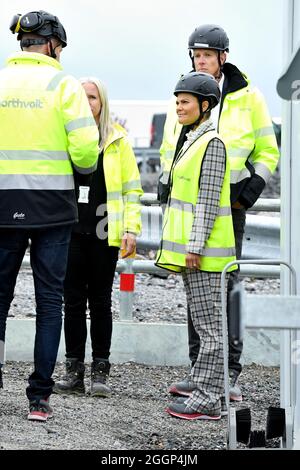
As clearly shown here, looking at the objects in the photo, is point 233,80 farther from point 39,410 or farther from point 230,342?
point 39,410

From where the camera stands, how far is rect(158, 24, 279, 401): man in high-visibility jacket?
25.3ft

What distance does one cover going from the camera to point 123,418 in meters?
7.21

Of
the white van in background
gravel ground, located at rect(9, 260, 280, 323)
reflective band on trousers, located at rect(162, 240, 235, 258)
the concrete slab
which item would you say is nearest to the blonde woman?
reflective band on trousers, located at rect(162, 240, 235, 258)

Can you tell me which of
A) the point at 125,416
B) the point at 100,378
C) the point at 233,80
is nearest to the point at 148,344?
the point at 100,378

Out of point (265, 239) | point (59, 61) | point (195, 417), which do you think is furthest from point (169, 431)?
point (265, 239)

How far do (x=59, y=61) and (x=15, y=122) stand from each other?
53cm

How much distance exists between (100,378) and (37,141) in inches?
70.4

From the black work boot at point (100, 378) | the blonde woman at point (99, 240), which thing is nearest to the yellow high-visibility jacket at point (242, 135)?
the blonde woman at point (99, 240)

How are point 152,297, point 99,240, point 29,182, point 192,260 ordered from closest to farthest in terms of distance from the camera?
point 29,182
point 192,260
point 99,240
point 152,297

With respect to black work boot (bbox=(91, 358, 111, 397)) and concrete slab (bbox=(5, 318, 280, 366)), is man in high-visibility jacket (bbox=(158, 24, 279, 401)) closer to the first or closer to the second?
black work boot (bbox=(91, 358, 111, 397))

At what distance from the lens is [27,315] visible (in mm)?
10508

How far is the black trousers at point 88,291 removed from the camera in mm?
7723

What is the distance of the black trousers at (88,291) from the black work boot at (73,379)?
1.8 inches

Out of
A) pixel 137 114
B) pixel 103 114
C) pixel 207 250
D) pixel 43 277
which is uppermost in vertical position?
pixel 137 114
